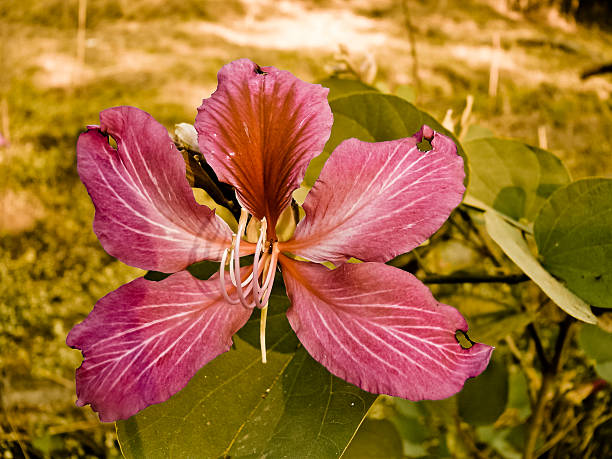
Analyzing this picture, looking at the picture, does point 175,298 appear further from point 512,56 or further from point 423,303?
point 512,56

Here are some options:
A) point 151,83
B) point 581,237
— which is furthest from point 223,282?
point 151,83

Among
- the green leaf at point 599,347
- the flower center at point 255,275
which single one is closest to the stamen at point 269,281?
the flower center at point 255,275

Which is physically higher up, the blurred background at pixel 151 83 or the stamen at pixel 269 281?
the stamen at pixel 269 281

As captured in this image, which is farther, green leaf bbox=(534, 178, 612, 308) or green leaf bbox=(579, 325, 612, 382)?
green leaf bbox=(579, 325, 612, 382)

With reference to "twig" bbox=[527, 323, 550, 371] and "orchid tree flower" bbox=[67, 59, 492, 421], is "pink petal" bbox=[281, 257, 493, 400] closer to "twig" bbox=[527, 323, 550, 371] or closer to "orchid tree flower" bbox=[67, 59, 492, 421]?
"orchid tree flower" bbox=[67, 59, 492, 421]

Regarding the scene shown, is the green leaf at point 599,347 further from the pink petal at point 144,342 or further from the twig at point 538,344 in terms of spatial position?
the pink petal at point 144,342

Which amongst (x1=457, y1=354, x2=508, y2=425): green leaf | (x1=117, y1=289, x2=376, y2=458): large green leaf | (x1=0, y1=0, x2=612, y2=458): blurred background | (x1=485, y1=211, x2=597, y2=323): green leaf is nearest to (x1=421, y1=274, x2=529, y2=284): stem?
(x1=485, y1=211, x2=597, y2=323): green leaf
